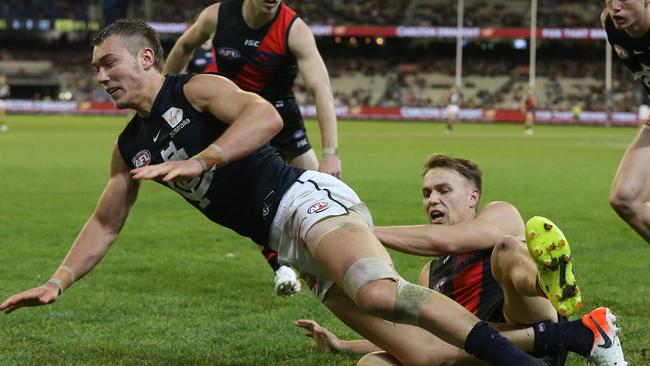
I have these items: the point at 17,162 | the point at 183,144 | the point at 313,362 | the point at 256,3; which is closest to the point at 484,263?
the point at 313,362

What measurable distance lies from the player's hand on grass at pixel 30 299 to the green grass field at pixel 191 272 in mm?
784

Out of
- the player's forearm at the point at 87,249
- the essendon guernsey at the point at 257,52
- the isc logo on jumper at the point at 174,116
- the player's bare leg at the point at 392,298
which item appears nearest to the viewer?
the player's bare leg at the point at 392,298

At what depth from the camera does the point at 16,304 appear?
4613mm

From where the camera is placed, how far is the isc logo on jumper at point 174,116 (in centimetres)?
481

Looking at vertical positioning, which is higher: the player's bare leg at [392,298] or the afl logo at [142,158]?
the afl logo at [142,158]

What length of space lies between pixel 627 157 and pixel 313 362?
2760 millimetres

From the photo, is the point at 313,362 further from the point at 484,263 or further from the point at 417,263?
the point at 417,263

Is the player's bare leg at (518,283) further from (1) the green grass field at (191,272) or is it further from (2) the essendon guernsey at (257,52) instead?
(2) the essendon guernsey at (257,52)

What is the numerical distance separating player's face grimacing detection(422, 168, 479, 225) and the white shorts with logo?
437 millimetres

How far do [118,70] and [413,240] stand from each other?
1.74m

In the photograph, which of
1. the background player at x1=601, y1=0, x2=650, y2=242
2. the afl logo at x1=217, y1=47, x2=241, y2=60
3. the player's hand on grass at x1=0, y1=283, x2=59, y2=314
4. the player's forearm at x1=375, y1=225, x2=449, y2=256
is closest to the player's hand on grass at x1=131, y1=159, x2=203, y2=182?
the player's hand on grass at x1=0, y1=283, x2=59, y2=314

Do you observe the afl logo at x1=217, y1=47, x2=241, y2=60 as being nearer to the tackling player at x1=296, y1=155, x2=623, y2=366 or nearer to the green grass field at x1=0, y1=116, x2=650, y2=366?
the green grass field at x1=0, y1=116, x2=650, y2=366

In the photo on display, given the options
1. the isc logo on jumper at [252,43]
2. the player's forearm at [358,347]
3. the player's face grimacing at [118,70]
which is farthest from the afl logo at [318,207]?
the isc logo on jumper at [252,43]

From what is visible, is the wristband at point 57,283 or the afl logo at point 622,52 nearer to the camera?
the wristband at point 57,283
